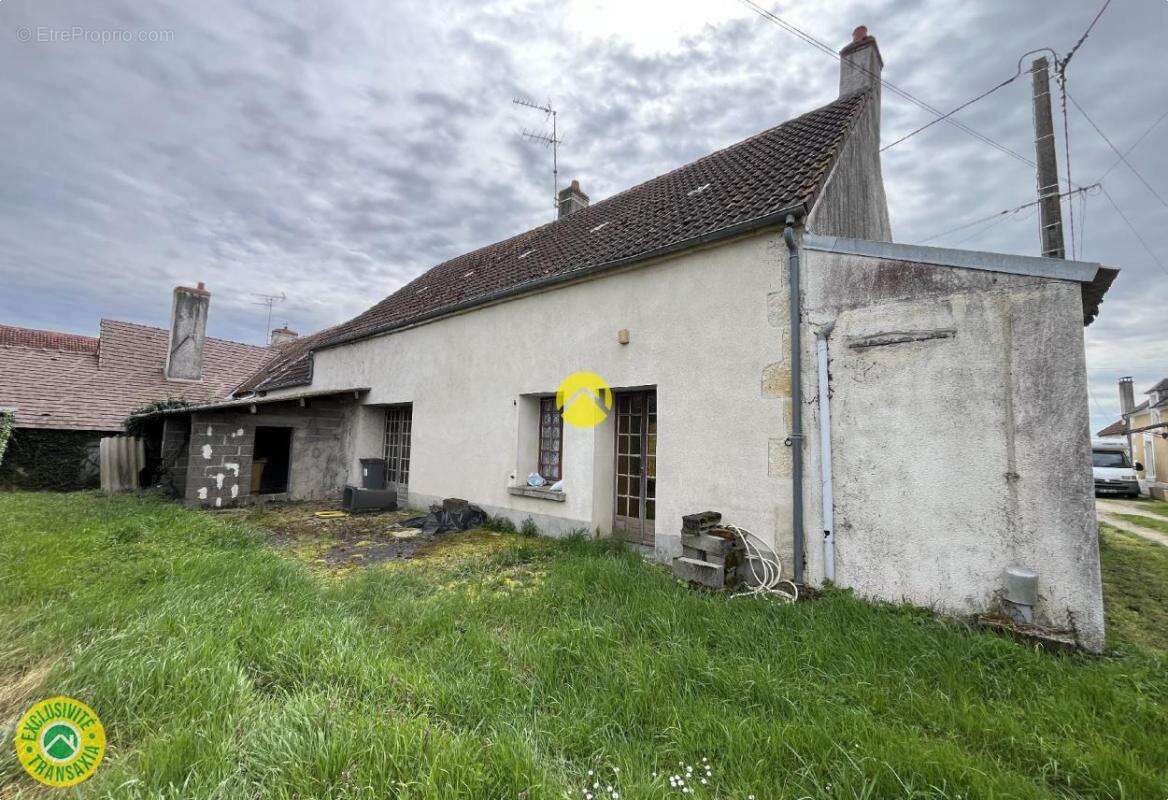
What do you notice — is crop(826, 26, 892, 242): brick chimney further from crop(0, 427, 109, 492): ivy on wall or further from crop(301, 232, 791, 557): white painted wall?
crop(0, 427, 109, 492): ivy on wall

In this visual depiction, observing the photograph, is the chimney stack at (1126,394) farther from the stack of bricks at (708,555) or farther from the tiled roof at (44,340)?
the tiled roof at (44,340)

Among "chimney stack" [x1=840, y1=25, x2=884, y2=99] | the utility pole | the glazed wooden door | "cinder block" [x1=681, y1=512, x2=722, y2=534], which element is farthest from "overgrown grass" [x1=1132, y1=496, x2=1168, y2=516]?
"cinder block" [x1=681, y1=512, x2=722, y2=534]

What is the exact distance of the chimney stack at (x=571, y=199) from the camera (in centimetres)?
1305

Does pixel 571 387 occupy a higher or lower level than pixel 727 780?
higher

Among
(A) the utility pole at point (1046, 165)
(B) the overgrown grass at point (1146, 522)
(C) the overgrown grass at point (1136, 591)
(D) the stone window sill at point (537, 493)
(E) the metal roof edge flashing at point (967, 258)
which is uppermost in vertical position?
(A) the utility pole at point (1046, 165)

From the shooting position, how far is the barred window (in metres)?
7.86

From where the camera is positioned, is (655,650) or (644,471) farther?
(644,471)

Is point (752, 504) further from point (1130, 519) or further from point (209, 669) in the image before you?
point (1130, 519)

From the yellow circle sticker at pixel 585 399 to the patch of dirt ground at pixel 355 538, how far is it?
2.24 meters

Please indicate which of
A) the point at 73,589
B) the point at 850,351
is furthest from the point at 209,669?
the point at 850,351

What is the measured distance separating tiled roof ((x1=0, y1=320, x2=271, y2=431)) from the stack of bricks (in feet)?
56.2

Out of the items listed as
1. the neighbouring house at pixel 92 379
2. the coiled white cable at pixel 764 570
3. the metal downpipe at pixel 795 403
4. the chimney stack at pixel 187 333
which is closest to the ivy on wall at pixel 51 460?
the neighbouring house at pixel 92 379

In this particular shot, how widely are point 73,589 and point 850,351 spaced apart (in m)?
7.59

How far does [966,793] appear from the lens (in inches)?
79.4
